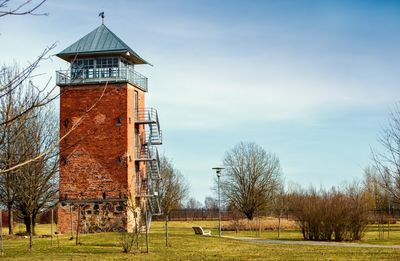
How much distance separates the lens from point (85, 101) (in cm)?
4034

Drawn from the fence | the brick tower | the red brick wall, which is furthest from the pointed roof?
the fence

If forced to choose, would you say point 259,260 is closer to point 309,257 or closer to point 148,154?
point 309,257

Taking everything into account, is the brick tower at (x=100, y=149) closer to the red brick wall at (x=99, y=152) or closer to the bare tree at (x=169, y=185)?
the red brick wall at (x=99, y=152)

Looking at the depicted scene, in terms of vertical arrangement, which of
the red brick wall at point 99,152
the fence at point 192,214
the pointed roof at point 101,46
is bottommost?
the fence at point 192,214

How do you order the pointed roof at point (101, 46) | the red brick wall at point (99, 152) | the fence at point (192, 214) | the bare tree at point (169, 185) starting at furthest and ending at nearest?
the fence at point (192, 214), the bare tree at point (169, 185), the red brick wall at point (99, 152), the pointed roof at point (101, 46)

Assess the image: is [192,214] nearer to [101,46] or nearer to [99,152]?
[99,152]

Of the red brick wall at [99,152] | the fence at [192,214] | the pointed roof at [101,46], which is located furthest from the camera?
the fence at [192,214]

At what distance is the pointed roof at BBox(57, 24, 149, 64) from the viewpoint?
39.4 m

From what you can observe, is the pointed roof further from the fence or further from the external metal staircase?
the fence

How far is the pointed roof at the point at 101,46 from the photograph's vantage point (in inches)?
1553

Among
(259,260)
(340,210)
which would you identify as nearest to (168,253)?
(259,260)

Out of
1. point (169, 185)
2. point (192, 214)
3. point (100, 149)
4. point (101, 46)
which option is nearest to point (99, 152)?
point (100, 149)

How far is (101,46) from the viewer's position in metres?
40.1

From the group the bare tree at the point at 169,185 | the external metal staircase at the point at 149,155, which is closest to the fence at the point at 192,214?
the bare tree at the point at 169,185
